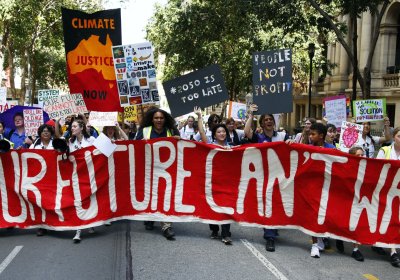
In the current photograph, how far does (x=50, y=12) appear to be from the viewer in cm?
2422

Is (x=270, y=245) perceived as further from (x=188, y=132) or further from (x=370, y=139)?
(x=188, y=132)

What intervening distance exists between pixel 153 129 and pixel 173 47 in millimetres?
20655

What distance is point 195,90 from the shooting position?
748 cm

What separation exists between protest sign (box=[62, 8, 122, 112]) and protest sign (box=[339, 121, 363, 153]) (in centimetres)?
382

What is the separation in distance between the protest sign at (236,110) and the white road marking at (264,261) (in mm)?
9721

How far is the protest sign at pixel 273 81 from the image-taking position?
7.25 metres

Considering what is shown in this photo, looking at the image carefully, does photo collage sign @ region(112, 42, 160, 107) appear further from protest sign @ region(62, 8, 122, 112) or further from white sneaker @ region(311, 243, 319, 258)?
white sneaker @ region(311, 243, 319, 258)

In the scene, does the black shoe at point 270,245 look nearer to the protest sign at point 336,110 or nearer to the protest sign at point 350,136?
the protest sign at point 350,136

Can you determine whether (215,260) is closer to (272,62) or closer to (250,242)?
(250,242)

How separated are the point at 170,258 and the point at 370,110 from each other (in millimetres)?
5919

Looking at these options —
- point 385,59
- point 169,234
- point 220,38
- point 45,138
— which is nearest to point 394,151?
point 169,234

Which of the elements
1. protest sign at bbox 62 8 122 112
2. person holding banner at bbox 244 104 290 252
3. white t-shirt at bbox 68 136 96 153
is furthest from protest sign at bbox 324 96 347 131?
white t-shirt at bbox 68 136 96 153

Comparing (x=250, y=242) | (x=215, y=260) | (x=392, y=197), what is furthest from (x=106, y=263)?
(x=392, y=197)

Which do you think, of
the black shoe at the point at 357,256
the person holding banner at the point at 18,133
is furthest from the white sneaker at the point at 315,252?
the person holding banner at the point at 18,133
